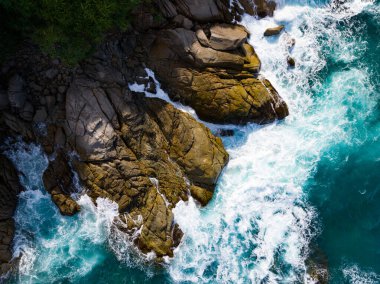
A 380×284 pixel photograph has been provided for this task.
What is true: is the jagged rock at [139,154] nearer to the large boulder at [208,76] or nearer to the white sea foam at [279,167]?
the white sea foam at [279,167]

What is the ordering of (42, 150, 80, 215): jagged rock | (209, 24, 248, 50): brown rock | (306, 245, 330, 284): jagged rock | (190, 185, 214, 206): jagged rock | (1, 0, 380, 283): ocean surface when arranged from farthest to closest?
(209, 24, 248, 50): brown rock, (190, 185, 214, 206): jagged rock, (42, 150, 80, 215): jagged rock, (1, 0, 380, 283): ocean surface, (306, 245, 330, 284): jagged rock

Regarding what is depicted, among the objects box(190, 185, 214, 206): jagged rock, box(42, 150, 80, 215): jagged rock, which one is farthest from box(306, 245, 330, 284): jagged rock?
box(42, 150, 80, 215): jagged rock

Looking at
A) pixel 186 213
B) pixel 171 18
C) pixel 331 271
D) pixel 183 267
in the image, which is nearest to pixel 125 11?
pixel 171 18

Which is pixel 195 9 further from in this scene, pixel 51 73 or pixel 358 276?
pixel 358 276

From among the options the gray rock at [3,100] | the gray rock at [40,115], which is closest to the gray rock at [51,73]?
the gray rock at [40,115]

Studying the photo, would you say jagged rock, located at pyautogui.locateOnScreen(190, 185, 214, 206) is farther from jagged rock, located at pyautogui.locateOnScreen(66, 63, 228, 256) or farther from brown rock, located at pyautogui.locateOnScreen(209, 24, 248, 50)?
brown rock, located at pyautogui.locateOnScreen(209, 24, 248, 50)

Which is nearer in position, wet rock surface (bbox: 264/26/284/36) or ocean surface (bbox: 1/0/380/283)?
ocean surface (bbox: 1/0/380/283)

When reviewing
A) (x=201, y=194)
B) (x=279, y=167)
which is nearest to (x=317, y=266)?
(x=279, y=167)
